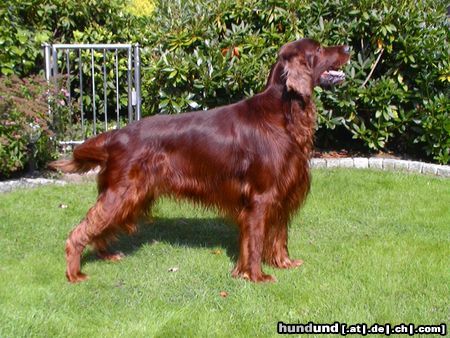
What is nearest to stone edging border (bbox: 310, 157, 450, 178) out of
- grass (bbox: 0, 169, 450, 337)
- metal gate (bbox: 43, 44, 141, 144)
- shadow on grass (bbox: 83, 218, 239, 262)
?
grass (bbox: 0, 169, 450, 337)

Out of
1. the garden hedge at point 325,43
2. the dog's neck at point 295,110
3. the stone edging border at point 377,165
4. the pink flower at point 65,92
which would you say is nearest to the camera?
the dog's neck at point 295,110

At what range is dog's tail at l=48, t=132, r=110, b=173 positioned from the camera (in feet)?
15.1

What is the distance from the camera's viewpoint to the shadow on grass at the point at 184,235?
5.19 metres

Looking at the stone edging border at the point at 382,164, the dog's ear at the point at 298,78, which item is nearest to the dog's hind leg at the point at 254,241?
the dog's ear at the point at 298,78

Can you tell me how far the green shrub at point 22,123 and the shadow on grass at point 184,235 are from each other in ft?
6.51

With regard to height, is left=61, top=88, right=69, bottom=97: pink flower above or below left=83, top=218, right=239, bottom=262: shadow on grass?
above

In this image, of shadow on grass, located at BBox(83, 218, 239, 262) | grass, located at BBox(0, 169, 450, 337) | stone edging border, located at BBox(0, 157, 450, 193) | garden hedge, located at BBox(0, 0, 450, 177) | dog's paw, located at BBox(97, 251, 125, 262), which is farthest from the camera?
garden hedge, located at BBox(0, 0, 450, 177)

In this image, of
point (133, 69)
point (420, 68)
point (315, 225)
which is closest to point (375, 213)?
point (315, 225)

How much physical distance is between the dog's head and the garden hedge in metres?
3.02

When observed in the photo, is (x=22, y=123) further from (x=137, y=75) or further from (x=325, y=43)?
(x=325, y=43)

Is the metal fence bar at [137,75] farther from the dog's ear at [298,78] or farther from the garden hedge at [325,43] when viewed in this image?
the dog's ear at [298,78]

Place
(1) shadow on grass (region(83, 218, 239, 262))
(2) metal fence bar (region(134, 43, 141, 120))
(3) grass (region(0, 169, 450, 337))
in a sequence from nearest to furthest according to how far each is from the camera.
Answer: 1. (3) grass (region(0, 169, 450, 337))
2. (1) shadow on grass (region(83, 218, 239, 262))
3. (2) metal fence bar (region(134, 43, 141, 120))

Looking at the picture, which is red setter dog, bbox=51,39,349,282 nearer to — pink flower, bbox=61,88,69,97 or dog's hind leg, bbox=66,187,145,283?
dog's hind leg, bbox=66,187,145,283

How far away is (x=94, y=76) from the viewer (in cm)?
869
